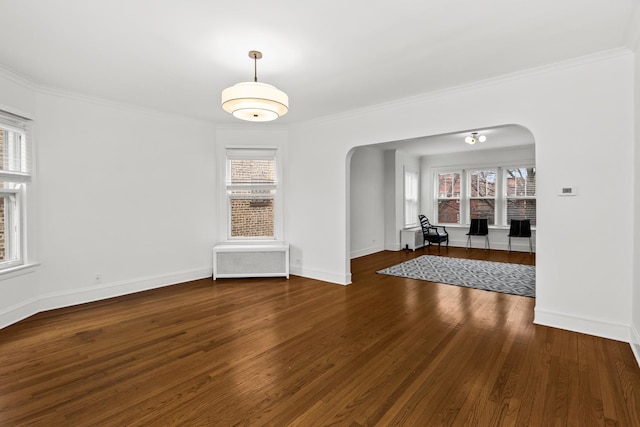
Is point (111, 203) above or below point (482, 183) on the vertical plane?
below

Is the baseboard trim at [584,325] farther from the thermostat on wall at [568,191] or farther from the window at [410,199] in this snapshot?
the window at [410,199]

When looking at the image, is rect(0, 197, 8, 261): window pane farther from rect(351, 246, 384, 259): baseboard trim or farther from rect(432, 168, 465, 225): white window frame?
rect(432, 168, 465, 225): white window frame

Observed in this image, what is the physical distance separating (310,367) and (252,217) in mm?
3682

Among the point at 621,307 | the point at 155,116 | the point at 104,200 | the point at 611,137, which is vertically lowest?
the point at 621,307

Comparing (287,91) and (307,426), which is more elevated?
(287,91)

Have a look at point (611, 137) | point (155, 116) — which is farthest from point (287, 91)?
point (611, 137)

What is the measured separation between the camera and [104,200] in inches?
174

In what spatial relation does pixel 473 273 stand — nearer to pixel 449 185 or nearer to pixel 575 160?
pixel 575 160

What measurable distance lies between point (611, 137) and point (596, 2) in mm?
1323

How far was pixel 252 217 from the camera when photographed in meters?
5.85

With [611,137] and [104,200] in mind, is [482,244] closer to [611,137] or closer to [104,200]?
[611,137]

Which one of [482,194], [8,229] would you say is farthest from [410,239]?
[8,229]

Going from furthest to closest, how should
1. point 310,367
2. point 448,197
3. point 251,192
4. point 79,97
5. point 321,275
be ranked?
point 448,197, point 251,192, point 321,275, point 79,97, point 310,367

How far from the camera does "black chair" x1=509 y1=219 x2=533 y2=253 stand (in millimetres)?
7934
